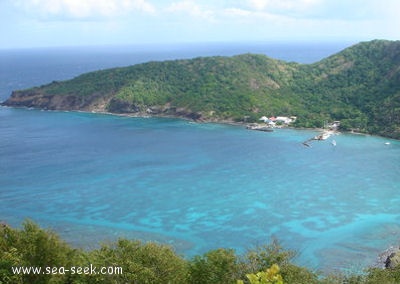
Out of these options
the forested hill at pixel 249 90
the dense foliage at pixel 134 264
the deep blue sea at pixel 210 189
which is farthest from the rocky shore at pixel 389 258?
the forested hill at pixel 249 90

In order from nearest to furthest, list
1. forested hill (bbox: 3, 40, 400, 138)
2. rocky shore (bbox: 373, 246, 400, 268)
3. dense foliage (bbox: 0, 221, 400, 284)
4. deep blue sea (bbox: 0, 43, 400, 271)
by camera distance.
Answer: dense foliage (bbox: 0, 221, 400, 284)
rocky shore (bbox: 373, 246, 400, 268)
deep blue sea (bbox: 0, 43, 400, 271)
forested hill (bbox: 3, 40, 400, 138)

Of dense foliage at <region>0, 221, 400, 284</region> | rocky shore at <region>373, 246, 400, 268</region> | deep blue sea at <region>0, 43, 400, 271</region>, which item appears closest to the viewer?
dense foliage at <region>0, 221, 400, 284</region>

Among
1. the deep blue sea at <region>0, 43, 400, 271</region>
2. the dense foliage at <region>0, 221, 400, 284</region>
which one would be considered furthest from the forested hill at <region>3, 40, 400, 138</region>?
the dense foliage at <region>0, 221, 400, 284</region>

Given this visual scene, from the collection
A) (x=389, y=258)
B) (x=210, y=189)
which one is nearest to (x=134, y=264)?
(x=389, y=258)

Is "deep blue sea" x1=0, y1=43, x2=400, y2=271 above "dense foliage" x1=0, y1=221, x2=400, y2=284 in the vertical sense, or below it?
below

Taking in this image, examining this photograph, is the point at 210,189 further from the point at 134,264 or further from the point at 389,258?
the point at 134,264

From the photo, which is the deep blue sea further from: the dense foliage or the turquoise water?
the dense foliage

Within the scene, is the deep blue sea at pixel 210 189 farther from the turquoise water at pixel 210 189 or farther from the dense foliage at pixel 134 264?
the dense foliage at pixel 134 264
